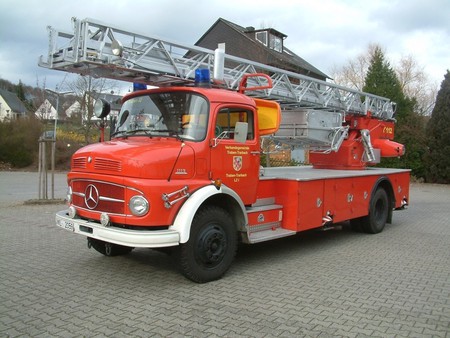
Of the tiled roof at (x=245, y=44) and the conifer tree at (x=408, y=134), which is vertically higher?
the tiled roof at (x=245, y=44)

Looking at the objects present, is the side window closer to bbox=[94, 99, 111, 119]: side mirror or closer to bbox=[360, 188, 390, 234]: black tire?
bbox=[94, 99, 111, 119]: side mirror

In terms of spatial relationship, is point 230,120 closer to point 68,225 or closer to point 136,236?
point 136,236

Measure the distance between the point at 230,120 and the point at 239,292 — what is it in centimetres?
224

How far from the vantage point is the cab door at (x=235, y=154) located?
5.44 m

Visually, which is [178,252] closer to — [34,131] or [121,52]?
[121,52]

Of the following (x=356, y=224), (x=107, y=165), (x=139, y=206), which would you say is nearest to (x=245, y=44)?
(x=356, y=224)

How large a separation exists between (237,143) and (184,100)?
2.98ft

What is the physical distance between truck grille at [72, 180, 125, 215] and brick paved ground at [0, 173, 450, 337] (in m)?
0.96

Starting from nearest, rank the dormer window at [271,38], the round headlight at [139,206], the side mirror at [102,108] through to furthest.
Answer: the round headlight at [139,206]
the side mirror at [102,108]
the dormer window at [271,38]

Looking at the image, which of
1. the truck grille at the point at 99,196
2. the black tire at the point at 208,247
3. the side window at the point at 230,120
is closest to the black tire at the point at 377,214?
the side window at the point at 230,120

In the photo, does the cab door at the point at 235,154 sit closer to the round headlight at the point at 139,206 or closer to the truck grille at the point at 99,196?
the round headlight at the point at 139,206

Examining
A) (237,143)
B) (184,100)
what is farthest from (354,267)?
(184,100)

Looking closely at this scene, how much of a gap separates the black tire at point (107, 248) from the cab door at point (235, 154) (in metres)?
2.03

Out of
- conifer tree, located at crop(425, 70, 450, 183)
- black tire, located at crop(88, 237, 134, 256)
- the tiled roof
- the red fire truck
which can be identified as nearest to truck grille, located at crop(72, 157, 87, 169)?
the red fire truck
